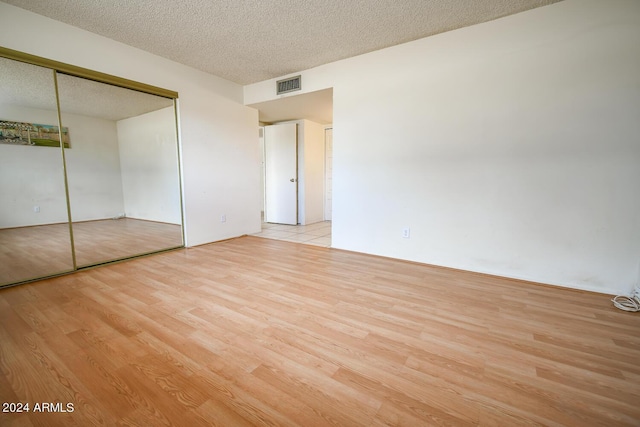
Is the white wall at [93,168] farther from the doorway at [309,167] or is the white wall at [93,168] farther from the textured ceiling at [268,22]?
the doorway at [309,167]

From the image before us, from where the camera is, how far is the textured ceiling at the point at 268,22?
2395 mm

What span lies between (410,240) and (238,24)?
316 cm

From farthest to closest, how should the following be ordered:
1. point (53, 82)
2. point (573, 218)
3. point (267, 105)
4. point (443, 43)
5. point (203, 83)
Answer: point (267, 105)
point (203, 83)
point (443, 43)
point (53, 82)
point (573, 218)

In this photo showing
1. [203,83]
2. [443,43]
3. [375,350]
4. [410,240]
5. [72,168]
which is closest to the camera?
[375,350]

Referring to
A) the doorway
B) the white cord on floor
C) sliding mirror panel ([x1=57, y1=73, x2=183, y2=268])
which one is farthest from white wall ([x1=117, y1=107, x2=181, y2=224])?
the white cord on floor

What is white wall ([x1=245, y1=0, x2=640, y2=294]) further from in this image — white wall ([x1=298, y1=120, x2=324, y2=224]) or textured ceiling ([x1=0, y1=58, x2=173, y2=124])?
textured ceiling ([x1=0, y1=58, x2=173, y2=124])

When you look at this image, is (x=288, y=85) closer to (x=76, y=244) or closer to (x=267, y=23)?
(x=267, y=23)

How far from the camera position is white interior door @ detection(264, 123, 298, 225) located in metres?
5.85

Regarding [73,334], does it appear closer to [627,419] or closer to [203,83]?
[627,419]

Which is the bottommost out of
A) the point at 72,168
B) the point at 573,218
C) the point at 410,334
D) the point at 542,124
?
the point at 410,334

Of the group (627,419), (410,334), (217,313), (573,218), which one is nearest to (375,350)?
(410,334)

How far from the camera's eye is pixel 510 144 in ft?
8.70

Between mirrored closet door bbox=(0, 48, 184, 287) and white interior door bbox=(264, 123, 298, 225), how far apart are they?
98.0 inches

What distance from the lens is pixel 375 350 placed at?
1.57m
